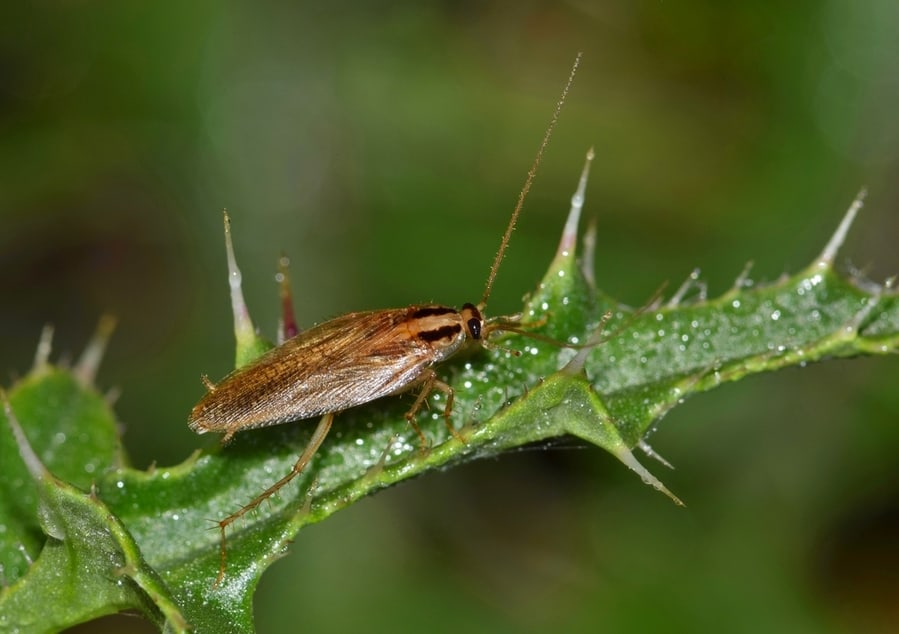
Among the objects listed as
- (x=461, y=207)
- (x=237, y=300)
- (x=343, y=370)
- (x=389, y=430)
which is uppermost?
(x=461, y=207)

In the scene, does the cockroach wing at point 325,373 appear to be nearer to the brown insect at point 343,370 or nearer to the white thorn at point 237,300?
the brown insect at point 343,370

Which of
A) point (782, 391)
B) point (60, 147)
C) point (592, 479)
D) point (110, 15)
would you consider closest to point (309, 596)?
point (592, 479)

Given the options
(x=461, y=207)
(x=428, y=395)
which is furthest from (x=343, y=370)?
(x=461, y=207)

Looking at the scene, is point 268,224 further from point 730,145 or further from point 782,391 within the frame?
point 782,391

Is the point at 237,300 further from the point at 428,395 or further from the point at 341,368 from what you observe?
the point at 428,395

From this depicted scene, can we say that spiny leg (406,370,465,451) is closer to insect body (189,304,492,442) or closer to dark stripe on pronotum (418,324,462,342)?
insect body (189,304,492,442)

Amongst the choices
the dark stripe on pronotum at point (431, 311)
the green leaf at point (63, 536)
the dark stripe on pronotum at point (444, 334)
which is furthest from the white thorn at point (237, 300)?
the dark stripe on pronotum at point (431, 311)
